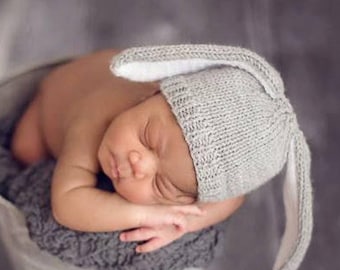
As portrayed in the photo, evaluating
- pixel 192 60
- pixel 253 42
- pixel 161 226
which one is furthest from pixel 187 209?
pixel 253 42

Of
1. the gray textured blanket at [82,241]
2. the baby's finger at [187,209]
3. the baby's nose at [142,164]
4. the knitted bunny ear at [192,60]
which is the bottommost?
the gray textured blanket at [82,241]

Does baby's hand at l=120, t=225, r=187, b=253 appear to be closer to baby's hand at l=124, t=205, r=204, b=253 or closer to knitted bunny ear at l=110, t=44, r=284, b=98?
baby's hand at l=124, t=205, r=204, b=253

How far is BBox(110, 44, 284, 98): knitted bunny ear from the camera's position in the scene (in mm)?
851

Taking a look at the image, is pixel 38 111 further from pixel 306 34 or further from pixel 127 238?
pixel 306 34

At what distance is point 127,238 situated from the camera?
35.4 inches

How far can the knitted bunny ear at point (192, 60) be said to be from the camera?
2.79 feet

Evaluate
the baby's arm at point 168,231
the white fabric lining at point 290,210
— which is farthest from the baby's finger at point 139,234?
the white fabric lining at point 290,210

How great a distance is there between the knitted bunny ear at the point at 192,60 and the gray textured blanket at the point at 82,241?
0.15 meters

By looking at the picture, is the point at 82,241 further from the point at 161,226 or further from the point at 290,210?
the point at 290,210

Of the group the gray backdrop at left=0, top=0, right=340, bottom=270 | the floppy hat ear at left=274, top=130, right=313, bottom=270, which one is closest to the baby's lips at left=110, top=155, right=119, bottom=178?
the floppy hat ear at left=274, top=130, right=313, bottom=270

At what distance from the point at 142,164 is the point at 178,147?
0.13ft

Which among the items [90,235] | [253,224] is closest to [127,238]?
[90,235]

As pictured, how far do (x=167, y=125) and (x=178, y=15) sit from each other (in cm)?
47

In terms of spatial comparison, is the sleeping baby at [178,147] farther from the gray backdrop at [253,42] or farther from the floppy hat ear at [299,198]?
the gray backdrop at [253,42]
